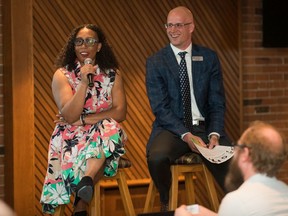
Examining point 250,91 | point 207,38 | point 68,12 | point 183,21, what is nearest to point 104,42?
point 183,21

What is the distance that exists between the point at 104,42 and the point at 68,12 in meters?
1.05

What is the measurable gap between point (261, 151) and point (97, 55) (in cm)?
254

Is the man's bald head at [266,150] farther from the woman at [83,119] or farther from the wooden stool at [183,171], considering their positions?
the wooden stool at [183,171]

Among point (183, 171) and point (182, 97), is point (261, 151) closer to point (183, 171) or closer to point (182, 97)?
point (183, 171)

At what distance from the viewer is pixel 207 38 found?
6887 millimetres

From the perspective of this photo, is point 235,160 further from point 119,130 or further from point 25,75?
point 25,75

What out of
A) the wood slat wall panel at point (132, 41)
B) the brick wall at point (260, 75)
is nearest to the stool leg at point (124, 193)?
the wood slat wall panel at point (132, 41)

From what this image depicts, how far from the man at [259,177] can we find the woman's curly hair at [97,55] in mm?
2379

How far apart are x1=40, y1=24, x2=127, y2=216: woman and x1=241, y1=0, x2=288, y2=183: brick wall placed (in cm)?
215

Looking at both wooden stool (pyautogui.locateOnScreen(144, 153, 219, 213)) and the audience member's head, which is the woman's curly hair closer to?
wooden stool (pyautogui.locateOnScreen(144, 153, 219, 213))

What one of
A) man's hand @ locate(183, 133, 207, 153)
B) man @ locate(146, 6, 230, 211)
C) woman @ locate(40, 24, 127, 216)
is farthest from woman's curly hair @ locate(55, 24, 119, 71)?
man's hand @ locate(183, 133, 207, 153)

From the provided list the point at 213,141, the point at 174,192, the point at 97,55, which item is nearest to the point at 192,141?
the point at 213,141

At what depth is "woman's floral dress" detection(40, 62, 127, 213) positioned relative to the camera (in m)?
4.97

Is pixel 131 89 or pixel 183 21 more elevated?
pixel 183 21
